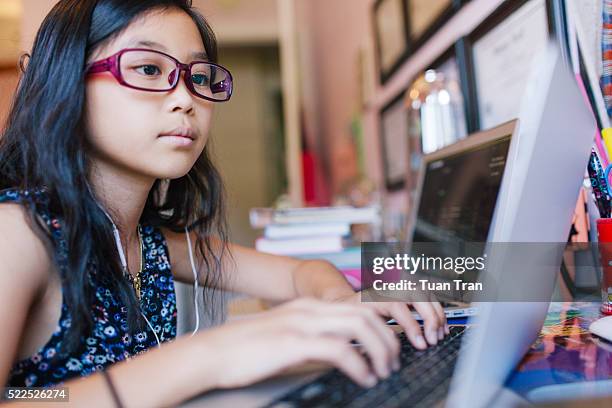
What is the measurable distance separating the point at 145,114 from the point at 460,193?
1.74 feet

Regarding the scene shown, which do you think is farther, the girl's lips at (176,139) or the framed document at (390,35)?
the framed document at (390,35)

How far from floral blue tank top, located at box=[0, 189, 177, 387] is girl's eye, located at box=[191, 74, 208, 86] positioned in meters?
0.24

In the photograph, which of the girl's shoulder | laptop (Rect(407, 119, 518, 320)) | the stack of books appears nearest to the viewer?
the girl's shoulder

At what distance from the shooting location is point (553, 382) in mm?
414

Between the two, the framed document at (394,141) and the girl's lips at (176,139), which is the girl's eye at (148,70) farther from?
the framed document at (394,141)

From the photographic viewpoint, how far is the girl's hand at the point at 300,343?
15.2 inches

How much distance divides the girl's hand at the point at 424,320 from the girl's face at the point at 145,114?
0.32 metres

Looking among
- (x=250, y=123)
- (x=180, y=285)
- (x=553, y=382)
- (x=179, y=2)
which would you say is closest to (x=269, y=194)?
(x=250, y=123)

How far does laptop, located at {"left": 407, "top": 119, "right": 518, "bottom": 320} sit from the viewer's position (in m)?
0.72

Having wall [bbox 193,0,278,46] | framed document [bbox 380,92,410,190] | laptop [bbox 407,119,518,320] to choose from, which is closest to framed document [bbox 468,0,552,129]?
laptop [bbox 407,119,518,320]

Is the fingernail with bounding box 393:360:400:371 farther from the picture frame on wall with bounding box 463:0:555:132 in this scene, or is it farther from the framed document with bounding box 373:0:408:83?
the framed document with bounding box 373:0:408:83

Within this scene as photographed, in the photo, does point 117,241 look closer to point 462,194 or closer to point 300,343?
point 300,343

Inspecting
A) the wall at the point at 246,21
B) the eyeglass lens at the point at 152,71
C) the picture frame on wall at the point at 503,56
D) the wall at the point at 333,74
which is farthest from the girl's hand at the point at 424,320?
the wall at the point at 246,21

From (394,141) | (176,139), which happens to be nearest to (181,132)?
(176,139)
